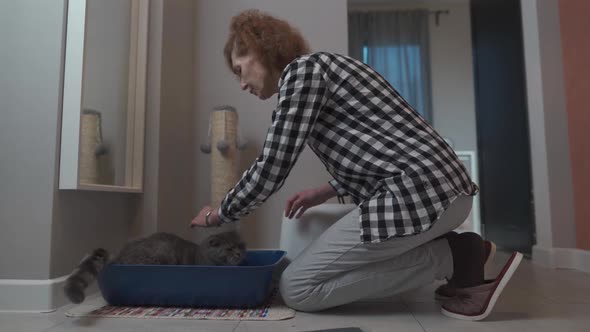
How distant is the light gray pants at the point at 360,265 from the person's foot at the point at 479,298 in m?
0.08

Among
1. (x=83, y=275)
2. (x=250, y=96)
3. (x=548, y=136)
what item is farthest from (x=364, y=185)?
(x=548, y=136)

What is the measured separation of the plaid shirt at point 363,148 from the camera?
1001mm

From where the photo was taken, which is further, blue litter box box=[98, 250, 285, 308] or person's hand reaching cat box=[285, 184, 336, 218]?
person's hand reaching cat box=[285, 184, 336, 218]

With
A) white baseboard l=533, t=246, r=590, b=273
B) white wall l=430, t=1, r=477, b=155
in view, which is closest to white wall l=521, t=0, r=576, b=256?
white baseboard l=533, t=246, r=590, b=273

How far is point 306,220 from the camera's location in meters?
1.43

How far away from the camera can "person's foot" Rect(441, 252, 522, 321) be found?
41.4 inches

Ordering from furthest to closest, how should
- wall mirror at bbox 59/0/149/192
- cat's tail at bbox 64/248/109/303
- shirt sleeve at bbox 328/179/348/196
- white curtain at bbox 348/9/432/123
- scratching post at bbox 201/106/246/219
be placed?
1. white curtain at bbox 348/9/432/123
2. scratching post at bbox 201/106/246/219
3. shirt sleeve at bbox 328/179/348/196
4. wall mirror at bbox 59/0/149/192
5. cat's tail at bbox 64/248/109/303

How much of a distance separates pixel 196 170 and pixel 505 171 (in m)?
2.23

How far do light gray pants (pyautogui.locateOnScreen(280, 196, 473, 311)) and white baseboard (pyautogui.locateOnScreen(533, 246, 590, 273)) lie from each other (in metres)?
1.31

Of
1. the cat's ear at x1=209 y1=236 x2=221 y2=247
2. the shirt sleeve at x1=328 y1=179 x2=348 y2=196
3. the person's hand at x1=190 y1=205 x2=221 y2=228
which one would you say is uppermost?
the shirt sleeve at x1=328 y1=179 x2=348 y2=196

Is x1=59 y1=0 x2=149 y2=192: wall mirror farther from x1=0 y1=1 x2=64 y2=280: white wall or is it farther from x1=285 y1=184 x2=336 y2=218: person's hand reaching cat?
x1=285 y1=184 x2=336 y2=218: person's hand reaching cat

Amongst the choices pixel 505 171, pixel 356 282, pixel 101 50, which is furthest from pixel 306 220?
pixel 505 171

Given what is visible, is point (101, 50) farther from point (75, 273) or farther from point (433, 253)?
point (433, 253)

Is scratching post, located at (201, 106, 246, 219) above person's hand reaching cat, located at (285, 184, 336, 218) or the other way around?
above
